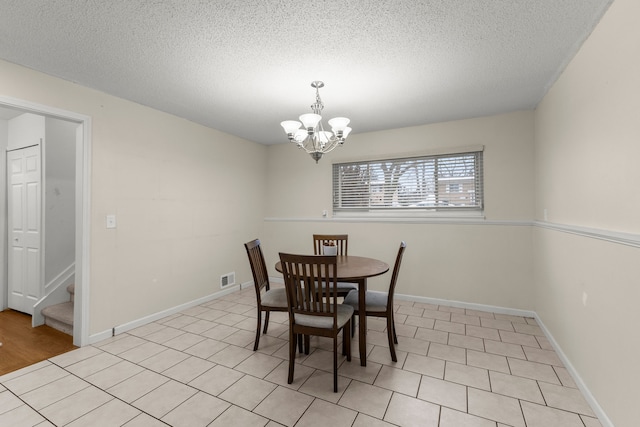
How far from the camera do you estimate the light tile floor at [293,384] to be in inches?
66.1

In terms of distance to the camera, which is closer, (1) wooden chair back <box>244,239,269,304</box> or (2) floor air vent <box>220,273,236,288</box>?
(1) wooden chair back <box>244,239,269,304</box>

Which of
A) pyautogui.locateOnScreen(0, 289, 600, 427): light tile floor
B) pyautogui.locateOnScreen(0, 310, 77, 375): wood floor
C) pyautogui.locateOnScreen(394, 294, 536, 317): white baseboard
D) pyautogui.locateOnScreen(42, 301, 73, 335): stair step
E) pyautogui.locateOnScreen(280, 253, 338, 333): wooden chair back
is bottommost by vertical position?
pyautogui.locateOnScreen(0, 289, 600, 427): light tile floor

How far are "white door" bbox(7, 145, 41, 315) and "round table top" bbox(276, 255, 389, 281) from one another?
3.08 metres

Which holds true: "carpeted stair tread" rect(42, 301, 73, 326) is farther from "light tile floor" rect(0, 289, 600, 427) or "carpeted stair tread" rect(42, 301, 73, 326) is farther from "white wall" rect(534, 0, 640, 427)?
"white wall" rect(534, 0, 640, 427)

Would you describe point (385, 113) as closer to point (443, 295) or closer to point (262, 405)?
point (443, 295)

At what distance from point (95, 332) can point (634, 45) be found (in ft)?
14.0

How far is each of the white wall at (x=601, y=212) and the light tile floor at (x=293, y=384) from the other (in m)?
0.34

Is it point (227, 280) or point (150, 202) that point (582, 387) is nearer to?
point (227, 280)

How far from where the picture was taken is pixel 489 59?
2.15 m

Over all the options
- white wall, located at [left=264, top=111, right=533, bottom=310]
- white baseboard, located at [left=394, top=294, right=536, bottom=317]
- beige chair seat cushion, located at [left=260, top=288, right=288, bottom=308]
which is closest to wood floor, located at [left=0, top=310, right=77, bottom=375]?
beige chair seat cushion, located at [left=260, top=288, right=288, bottom=308]

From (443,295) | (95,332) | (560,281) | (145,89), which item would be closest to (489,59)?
(560,281)

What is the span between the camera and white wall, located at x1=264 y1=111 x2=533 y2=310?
327 cm

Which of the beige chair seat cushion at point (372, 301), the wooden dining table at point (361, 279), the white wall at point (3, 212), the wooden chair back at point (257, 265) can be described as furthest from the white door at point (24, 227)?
the beige chair seat cushion at point (372, 301)

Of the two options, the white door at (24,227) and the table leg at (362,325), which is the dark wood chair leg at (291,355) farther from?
the white door at (24,227)
